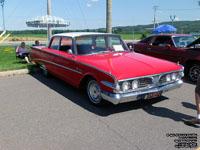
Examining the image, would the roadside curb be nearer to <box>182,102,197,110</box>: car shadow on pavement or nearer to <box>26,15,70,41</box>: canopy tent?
<box>26,15,70,41</box>: canopy tent

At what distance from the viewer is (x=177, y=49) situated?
7.12 metres

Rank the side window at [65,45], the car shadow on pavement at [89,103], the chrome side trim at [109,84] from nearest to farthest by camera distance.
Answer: the chrome side trim at [109,84] < the car shadow on pavement at [89,103] < the side window at [65,45]

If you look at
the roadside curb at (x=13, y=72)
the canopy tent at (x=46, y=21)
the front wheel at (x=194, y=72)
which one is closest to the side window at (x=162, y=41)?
the front wheel at (x=194, y=72)

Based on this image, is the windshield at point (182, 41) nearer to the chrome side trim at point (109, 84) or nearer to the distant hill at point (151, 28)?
the chrome side trim at point (109, 84)

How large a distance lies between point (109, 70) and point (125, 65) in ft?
1.57

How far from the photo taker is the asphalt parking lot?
295cm

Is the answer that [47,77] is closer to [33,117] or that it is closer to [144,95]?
[33,117]

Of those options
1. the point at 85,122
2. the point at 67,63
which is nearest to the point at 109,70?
the point at 85,122

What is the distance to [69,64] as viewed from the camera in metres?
4.96

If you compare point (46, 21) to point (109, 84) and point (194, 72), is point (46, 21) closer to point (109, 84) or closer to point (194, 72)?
point (194, 72)

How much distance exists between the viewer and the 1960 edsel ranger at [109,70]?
3697mm

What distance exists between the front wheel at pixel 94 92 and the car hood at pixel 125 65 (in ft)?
1.41

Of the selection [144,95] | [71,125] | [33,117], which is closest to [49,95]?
[33,117]

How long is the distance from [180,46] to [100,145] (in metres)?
5.74
